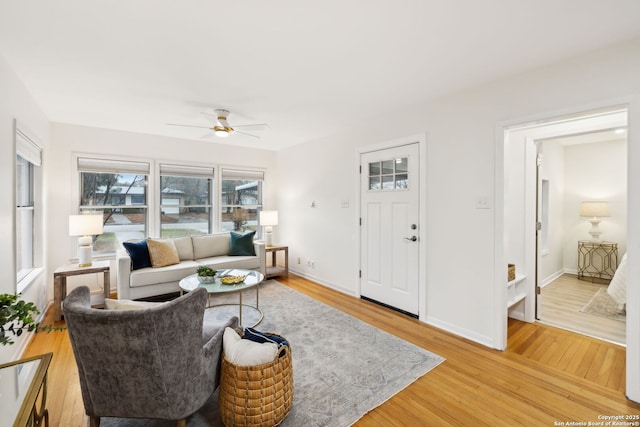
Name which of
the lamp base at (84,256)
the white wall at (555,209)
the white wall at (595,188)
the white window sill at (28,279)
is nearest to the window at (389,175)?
the white wall at (555,209)

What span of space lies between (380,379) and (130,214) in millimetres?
4256

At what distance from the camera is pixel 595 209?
475 cm

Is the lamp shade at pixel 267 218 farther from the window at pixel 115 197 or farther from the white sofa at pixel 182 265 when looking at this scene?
the window at pixel 115 197

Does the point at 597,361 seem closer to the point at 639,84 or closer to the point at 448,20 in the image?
the point at 639,84

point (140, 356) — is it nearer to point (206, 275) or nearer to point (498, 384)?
point (206, 275)

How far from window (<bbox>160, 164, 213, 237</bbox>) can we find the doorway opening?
14.8 feet

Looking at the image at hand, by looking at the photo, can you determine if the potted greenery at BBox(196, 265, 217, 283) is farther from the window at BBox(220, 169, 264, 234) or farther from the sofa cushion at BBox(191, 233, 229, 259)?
the window at BBox(220, 169, 264, 234)

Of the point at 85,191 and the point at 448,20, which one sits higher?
the point at 448,20

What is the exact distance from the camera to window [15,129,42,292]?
116 inches

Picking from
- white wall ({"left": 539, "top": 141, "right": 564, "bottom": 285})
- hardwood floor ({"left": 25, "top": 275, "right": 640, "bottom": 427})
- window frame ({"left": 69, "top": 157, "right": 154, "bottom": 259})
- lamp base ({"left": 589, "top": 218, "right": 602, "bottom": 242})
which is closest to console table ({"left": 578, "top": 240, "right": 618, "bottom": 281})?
lamp base ({"left": 589, "top": 218, "right": 602, "bottom": 242})

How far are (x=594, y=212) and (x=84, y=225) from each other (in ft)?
24.6

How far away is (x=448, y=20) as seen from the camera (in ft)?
5.80

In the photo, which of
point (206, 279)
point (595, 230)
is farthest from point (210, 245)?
point (595, 230)

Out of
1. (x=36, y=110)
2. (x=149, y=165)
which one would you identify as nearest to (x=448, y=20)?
(x=36, y=110)
